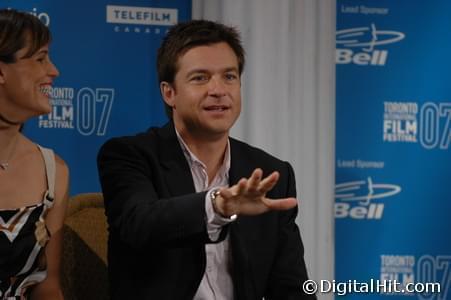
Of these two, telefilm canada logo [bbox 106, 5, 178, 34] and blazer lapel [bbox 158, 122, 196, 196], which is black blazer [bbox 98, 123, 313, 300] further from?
telefilm canada logo [bbox 106, 5, 178, 34]

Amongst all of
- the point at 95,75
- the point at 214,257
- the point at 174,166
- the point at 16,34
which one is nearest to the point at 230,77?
the point at 174,166

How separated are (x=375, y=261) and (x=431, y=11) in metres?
1.43

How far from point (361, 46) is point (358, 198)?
2.74ft

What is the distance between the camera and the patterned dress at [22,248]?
248 cm

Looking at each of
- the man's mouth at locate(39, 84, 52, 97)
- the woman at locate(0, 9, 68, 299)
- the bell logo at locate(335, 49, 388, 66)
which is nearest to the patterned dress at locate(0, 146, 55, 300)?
the woman at locate(0, 9, 68, 299)

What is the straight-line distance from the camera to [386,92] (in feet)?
15.5

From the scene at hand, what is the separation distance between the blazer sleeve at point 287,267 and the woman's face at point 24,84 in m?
0.84

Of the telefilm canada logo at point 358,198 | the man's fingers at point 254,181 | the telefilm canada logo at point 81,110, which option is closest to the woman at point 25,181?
the man's fingers at point 254,181

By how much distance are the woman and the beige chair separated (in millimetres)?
118

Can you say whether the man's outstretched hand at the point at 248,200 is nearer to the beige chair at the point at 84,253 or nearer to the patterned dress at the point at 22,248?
the patterned dress at the point at 22,248

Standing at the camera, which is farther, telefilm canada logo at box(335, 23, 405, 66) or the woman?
telefilm canada logo at box(335, 23, 405, 66)

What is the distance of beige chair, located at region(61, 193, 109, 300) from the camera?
2.76 metres

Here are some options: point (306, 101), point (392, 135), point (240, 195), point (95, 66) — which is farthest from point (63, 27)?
point (240, 195)

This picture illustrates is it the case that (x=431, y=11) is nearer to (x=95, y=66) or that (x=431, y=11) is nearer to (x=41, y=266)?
(x=95, y=66)
